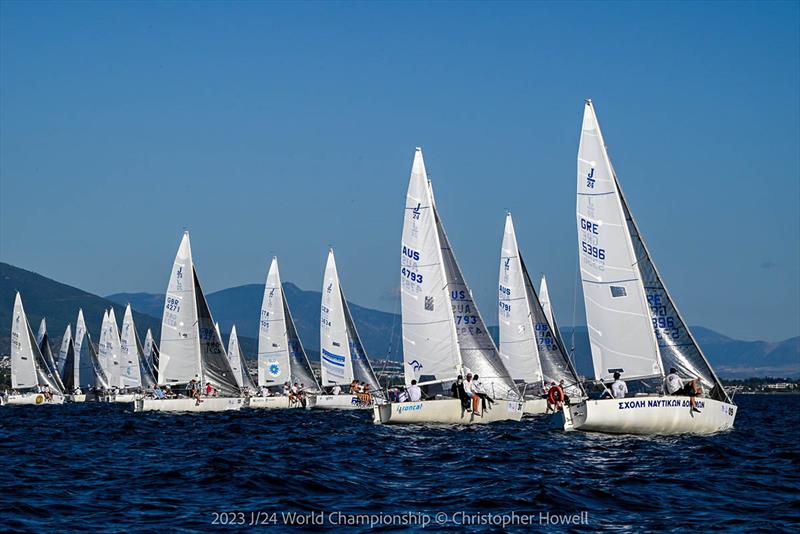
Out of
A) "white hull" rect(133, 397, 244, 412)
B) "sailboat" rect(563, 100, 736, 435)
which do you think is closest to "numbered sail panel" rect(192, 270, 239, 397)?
"white hull" rect(133, 397, 244, 412)

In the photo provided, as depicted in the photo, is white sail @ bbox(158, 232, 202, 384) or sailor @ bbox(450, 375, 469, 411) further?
white sail @ bbox(158, 232, 202, 384)

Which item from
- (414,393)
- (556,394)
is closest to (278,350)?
(414,393)

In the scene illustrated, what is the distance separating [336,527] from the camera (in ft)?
54.5

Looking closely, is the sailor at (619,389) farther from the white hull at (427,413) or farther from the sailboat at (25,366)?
the sailboat at (25,366)

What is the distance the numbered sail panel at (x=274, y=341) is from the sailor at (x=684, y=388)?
1585 inches

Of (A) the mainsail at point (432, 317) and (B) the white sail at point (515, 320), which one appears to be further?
(B) the white sail at point (515, 320)

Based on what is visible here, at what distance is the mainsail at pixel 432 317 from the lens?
3984 cm

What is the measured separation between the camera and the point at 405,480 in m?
21.8

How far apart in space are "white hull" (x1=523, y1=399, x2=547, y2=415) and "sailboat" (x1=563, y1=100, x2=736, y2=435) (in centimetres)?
1883

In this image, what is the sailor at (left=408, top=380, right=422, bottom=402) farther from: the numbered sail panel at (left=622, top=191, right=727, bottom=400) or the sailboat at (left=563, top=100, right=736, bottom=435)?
the numbered sail panel at (left=622, top=191, right=727, bottom=400)

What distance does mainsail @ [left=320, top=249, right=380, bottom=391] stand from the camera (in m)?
63.4

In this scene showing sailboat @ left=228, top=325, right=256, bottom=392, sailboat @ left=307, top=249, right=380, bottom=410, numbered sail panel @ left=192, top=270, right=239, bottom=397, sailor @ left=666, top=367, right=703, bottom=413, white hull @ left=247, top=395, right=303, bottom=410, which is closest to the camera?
sailor @ left=666, top=367, right=703, bottom=413

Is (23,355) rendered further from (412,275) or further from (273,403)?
(412,275)

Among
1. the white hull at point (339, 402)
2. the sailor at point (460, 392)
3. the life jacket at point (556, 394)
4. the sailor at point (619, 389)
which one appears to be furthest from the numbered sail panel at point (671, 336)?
the white hull at point (339, 402)
